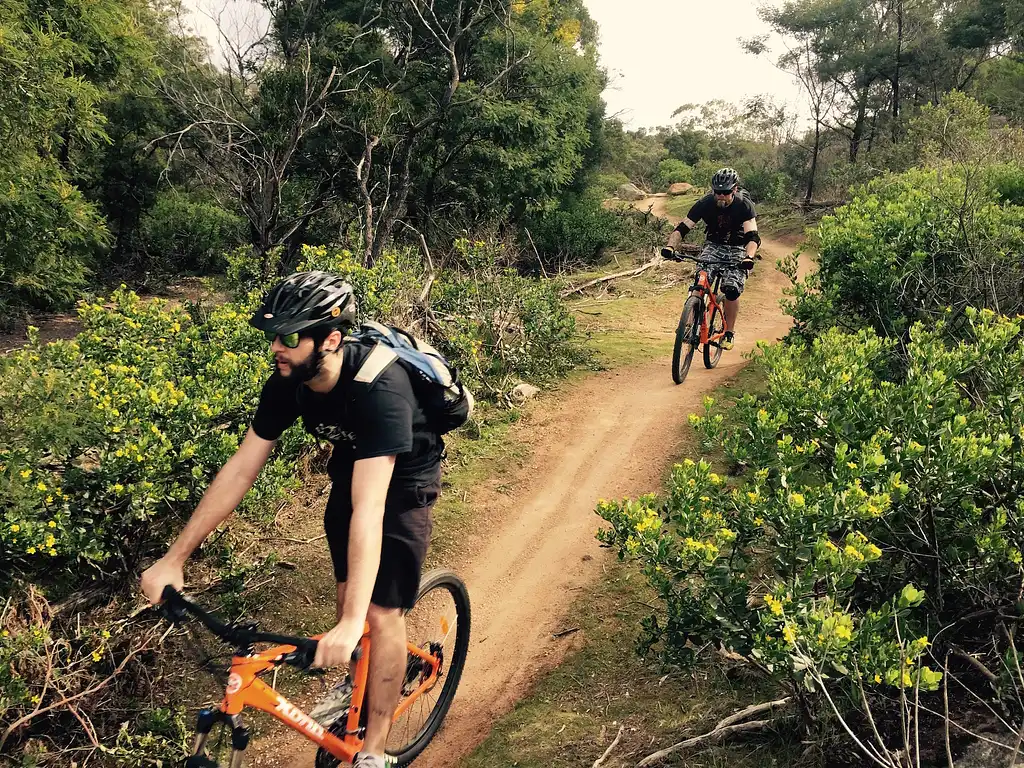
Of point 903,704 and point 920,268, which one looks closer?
point 903,704

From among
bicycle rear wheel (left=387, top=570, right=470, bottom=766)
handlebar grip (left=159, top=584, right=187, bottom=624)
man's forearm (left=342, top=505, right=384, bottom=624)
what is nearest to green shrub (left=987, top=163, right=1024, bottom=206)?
bicycle rear wheel (left=387, top=570, right=470, bottom=766)

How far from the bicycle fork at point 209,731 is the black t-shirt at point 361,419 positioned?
100 centimetres

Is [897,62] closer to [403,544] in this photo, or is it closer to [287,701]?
[403,544]

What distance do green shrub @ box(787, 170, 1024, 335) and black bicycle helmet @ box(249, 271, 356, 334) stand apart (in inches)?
202

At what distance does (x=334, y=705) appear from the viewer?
3.06 metres

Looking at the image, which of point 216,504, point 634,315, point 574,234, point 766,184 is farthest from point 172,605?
point 766,184

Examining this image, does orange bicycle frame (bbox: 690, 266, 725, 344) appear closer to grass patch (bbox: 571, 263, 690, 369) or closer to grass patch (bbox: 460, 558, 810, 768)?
grass patch (bbox: 571, 263, 690, 369)

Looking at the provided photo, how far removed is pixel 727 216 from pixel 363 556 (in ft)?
22.1

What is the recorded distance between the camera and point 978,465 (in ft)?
9.64

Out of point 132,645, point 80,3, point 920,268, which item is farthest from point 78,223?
point 920,268

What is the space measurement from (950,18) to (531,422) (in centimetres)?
2815

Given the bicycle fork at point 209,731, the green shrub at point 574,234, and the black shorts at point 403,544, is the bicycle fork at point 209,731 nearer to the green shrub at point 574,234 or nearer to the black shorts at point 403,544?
the black shorts at point 403,544

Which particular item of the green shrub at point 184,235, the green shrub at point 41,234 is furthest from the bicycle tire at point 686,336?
the green shrub at point 184,235

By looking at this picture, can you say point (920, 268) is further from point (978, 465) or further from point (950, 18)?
point (950, 18)
